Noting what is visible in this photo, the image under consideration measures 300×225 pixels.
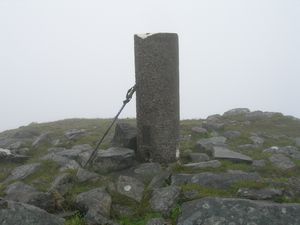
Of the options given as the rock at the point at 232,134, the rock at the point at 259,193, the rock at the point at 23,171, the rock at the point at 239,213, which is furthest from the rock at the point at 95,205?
the rock at the point at 232,134

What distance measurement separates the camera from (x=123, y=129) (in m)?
11.6

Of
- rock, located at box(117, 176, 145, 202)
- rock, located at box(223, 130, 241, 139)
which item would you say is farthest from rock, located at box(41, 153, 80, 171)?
rock, located at box(223, 130, 241, 139)

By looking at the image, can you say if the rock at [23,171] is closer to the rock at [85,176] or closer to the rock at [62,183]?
the rock at [62,183]


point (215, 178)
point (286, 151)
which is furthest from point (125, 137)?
point (286, 151)

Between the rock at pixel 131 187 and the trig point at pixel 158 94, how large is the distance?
50.0 inches

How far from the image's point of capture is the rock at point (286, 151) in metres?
12.3

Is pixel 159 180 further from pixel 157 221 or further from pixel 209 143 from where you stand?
pixel 209 143

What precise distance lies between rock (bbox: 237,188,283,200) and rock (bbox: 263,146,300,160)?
3.73 m

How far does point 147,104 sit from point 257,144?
14.4 feet

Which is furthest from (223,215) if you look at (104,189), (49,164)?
(49,164)

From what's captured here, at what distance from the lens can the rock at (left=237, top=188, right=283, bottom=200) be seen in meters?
8.49

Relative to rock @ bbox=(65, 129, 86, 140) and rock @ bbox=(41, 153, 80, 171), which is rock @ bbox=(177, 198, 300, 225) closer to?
rock @ bbox=(41, 153, 80, 171)

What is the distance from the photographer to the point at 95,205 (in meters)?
8.55

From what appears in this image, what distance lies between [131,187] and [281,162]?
4.08 metres
